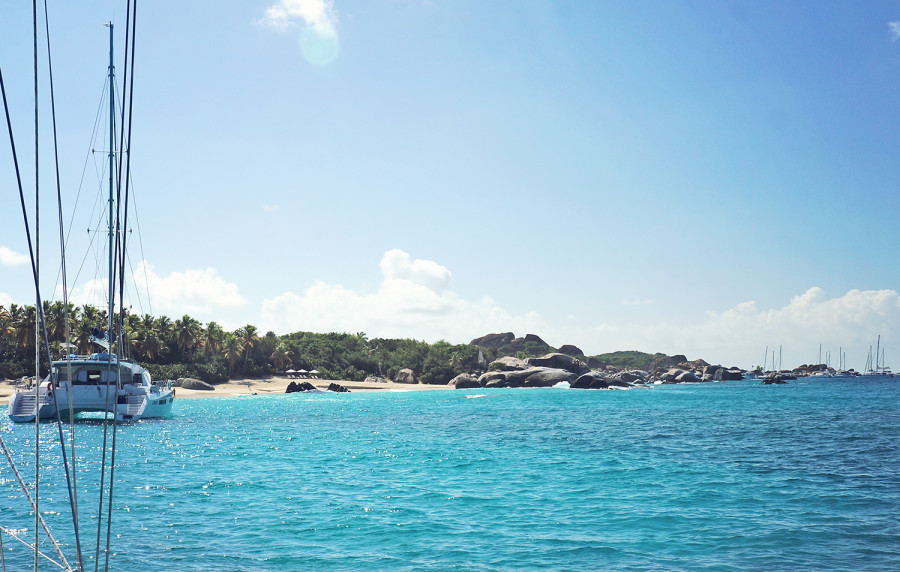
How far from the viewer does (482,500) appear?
17.5 metres

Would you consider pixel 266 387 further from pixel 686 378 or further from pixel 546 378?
pixel 686 378

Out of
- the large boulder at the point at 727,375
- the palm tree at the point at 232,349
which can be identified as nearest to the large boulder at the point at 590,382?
the palm tree at the point at 232,349

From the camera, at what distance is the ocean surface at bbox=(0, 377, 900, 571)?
12.5 metres

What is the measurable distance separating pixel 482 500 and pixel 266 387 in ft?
248

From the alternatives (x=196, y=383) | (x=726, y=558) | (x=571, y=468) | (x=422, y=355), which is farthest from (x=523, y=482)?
(x=422, y=355)

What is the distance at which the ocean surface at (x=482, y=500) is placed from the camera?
491 inches

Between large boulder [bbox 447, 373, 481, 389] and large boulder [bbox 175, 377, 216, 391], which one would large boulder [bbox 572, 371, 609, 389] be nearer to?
large boulder [bbox 447, 373, 481, 389]

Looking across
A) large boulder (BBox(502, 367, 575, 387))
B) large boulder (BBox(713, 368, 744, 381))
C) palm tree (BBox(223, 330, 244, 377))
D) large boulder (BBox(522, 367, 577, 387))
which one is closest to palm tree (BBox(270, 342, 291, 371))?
palm tree (BBox(223, 330, 244, 377))

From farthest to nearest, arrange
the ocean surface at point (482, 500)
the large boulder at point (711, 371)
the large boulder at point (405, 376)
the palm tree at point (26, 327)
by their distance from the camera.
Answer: the large boulder at point (711, 371) < the large boulder at point (405, 376) < the palm tree at point (26, 327) < the ocean surface at point (482, 500)

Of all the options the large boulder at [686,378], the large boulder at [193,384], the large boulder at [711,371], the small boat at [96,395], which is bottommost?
the large boulder at [686,378]

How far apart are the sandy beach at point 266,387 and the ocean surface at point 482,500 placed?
3927 centimetres

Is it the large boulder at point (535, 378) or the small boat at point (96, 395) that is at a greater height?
the small boat at point (96, 395)

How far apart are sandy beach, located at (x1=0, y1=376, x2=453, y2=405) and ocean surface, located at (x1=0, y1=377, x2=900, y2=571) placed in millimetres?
39269

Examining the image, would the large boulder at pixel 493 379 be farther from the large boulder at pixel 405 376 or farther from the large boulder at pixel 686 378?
the large boulder at pixel 686 378
